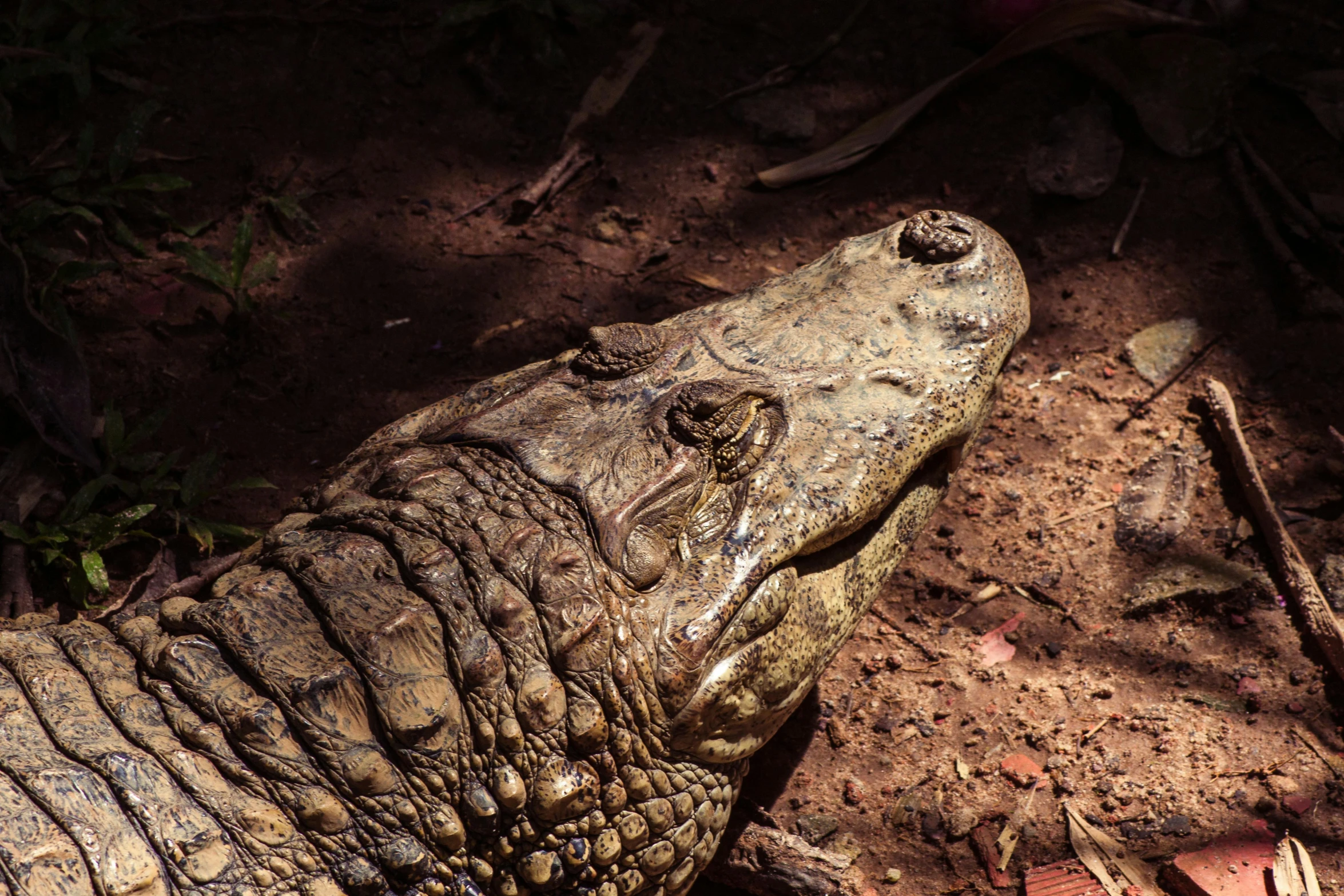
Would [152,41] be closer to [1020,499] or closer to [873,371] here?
[873,371]

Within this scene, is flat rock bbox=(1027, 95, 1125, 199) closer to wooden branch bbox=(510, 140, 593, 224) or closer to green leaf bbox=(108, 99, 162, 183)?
wooden branch bbox=(510, 140, 593, 224)

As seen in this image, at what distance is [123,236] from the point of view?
3457mm

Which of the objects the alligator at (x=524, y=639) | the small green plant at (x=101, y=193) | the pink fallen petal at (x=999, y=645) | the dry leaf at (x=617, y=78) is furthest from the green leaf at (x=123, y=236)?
the pink fallen petal at (x=999, y=645)

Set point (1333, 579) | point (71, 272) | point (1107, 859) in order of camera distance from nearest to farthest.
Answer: point (1107, 859) < point (1333, 579) < point (71, 272)

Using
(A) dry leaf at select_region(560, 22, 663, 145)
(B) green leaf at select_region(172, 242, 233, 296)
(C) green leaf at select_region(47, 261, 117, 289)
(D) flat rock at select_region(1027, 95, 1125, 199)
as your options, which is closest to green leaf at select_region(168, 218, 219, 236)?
(B) green leaf at select_region(172, 242, 233, 296)

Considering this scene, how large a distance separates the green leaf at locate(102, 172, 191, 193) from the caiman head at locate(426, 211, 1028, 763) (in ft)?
5.93

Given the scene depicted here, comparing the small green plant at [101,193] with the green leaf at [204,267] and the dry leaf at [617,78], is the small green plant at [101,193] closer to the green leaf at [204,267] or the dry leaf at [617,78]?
the green leaf at [204,267]

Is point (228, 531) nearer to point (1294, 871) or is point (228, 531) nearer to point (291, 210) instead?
point (291, 210)

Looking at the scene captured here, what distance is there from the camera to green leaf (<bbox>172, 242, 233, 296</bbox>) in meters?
3.31

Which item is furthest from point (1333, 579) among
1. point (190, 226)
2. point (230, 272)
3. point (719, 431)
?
point (190, 226)

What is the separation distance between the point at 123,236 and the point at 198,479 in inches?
38.1

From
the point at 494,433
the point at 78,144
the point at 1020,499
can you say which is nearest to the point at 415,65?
the point at 78,144

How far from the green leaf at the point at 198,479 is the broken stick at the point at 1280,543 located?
277cm

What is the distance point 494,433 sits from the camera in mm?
2209
